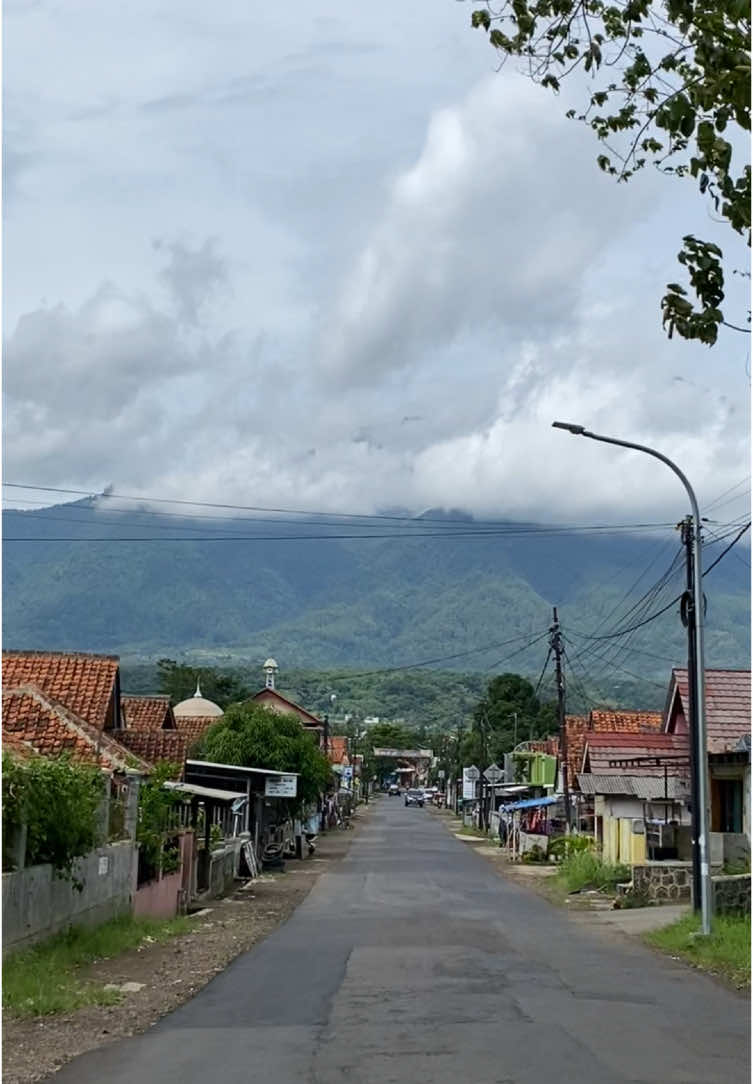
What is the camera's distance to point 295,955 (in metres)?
19.0

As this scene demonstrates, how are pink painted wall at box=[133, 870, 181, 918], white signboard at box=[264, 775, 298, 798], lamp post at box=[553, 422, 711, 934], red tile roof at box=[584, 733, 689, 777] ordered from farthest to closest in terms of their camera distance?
white signboard at box=[264, 775, 298, 798] < red tile roof at box=[584, 733, 689, 777] < pink painted wall at box=[133, 870, 181, 918] < lamp post at box=[553, 422, 711, 934]

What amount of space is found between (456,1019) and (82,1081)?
152 inches

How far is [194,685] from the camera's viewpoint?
319 feet

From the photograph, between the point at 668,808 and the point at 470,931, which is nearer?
the point at 470,931

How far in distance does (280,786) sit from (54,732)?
15026 mm

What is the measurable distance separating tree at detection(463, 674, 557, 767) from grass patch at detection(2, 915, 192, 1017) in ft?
247

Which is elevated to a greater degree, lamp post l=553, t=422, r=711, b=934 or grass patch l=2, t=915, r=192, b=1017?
lamp post l=553, t=422, r=711, b=934

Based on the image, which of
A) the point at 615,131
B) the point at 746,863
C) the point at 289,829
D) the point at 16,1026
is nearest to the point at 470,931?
the point at 746,863

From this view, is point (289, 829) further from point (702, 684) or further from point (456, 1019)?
point (456, 1019)

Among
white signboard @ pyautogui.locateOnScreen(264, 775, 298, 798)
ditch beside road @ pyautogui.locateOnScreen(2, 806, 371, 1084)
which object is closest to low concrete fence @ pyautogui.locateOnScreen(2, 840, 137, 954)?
ditch beside road @ pyautogui.locateOnScreen(2, 806, 371, 1084)

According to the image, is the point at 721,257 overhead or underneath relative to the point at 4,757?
overhead

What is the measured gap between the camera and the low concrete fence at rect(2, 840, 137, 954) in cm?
1492

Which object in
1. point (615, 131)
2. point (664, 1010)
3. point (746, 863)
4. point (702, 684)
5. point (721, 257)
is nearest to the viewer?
point (721, 257)

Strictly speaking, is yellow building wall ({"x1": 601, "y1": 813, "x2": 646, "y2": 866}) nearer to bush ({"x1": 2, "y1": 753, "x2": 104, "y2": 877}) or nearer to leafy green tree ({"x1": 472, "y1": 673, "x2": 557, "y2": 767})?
bush ({"x1": 2, "y1": 753, "x2": 104, "y2": 877})
